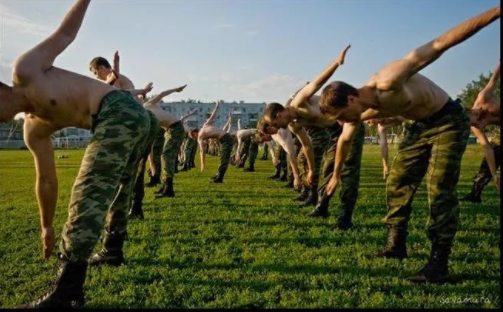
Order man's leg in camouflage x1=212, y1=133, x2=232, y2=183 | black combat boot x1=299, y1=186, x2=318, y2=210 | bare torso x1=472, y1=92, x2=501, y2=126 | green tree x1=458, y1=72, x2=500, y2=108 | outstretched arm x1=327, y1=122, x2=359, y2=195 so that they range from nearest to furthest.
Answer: outstretched arm x1=327, y1=122, x2=359, y2=195 → bare torso x1=472, y1=92, x2=501, y2=126 → black combat boot x1=299, y1=186, x2=318, y2=210 → man's leg in camouflage x1=212, y1=133, x2=232, y2=183 → green tree x1=458, y1=72, x2=500, y2=108

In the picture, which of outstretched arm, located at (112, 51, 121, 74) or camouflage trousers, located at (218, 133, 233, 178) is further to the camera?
camouflage trousers, located at (218, 133, 233, 178)

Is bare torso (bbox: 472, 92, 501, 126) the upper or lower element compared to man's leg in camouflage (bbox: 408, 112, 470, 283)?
upper

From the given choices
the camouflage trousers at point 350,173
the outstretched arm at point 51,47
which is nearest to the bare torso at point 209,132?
the camouflage trousers at point 350,173

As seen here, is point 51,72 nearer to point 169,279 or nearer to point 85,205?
point 85,205

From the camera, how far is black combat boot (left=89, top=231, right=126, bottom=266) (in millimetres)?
5492

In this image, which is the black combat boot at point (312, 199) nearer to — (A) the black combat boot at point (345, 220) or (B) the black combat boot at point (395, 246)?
(A) the black combat boot at point (345, 220)

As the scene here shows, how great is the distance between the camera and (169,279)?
4941 mm

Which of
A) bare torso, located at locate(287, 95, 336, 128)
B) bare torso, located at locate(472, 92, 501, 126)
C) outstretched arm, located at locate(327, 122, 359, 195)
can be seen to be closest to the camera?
outstretched arm, located at locate(327, 122, 359, 195)

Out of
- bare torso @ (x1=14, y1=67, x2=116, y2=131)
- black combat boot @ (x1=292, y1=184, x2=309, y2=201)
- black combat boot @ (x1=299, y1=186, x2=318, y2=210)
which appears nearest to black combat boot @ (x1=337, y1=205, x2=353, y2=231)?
black combat boot @ (x1=299, y1=186, x2=318, y2=210)

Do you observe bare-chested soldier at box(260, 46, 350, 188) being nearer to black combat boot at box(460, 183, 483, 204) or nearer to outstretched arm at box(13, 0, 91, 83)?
outstretched arm at box(13, 0, 91, 83)

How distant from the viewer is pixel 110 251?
5.53 meters

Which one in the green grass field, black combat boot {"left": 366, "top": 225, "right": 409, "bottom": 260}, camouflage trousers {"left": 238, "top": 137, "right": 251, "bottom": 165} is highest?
camouflage trousers {"left": 238, "top": 137, "right": 251, "bottom": 165}

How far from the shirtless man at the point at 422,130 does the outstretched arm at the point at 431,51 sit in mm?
10

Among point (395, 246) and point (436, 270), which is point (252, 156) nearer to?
point (395, 246)
